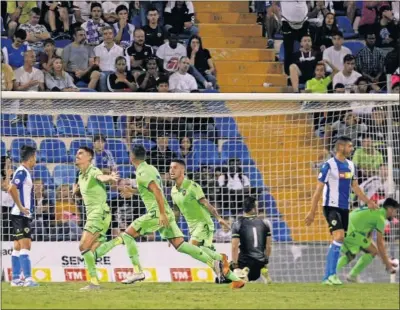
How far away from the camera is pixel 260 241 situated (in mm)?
15523

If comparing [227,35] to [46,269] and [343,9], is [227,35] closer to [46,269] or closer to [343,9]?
[343,9]

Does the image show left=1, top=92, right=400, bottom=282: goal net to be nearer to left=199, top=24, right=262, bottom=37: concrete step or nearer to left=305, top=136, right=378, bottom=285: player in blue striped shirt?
left=305, top=136, right=378, bottom=285: player in blue striped shirt

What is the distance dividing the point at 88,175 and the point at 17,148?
2777 millimetres

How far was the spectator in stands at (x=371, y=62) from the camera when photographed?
2077 centimetres

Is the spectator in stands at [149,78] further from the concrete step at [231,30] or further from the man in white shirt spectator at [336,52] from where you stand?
the man in white shirt spectator at [336,52]

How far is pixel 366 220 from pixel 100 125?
13.4 ft

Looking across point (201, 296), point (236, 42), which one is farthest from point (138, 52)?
point (201, 296)

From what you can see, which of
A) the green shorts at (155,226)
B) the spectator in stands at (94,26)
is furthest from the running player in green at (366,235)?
the spectator in stands at (94,26)

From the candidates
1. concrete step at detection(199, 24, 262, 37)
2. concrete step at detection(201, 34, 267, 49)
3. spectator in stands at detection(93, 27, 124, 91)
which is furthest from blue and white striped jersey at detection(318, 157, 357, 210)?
concrete step at detection(199, 24, 262, 37)

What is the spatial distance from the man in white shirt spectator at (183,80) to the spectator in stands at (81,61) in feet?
4.03

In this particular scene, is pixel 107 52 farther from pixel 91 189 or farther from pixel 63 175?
pixel 91 189

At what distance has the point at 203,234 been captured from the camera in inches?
603

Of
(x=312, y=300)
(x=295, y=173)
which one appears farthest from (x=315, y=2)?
(x=312, y=300)

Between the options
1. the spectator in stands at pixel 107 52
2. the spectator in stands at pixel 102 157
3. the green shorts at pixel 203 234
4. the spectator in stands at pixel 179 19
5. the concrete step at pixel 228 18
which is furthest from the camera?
the concrete step at pixel 228 18
